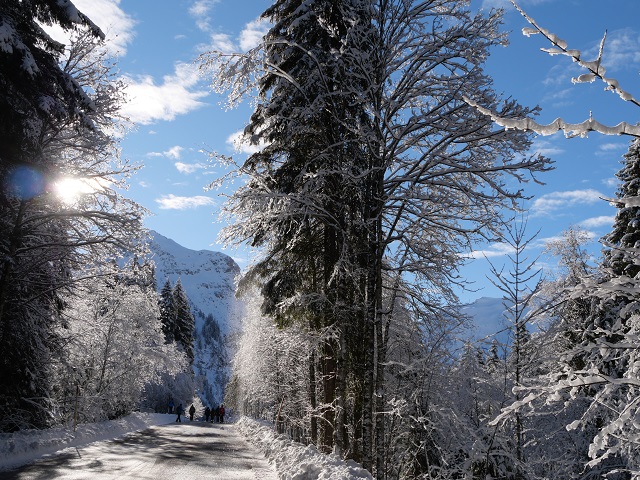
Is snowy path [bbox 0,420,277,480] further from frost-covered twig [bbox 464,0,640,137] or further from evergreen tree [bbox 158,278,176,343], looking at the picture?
evergreen tree [bbox 158,278,176,343]

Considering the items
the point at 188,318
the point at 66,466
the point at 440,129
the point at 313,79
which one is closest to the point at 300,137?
the point at 313,79

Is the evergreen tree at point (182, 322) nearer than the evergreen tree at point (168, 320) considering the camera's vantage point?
No

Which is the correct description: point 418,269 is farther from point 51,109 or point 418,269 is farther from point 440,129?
point 51,109

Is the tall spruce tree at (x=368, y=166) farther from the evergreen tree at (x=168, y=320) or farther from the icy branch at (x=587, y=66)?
the evergreen tree at (x=168, y=320)

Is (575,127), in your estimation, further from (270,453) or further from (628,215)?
(628,215)

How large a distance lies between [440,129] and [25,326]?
42.3 ft

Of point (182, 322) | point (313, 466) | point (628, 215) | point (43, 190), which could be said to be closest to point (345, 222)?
point (313, 466)

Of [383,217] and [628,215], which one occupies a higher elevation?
[628,215]

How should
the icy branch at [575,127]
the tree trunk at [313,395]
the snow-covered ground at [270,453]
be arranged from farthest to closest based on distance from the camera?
1. the tree trunk at [313,395]
2. the snow-covered ground at [270,453]
3. the icy branch at [575,127]

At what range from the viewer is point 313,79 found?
10102 millimetres

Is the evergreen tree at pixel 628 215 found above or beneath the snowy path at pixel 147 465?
above

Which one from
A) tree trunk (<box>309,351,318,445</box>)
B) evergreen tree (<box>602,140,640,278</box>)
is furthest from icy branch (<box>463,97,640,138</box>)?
evergreen tree (<box>602,140,640,278</box>)

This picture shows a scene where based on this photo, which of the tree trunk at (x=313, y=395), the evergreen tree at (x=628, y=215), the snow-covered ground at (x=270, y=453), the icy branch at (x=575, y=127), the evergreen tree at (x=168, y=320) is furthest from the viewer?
the evergreen tree at (x=168, y=320)

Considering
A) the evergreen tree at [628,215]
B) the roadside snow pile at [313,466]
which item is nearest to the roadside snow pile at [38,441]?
the roadside snow pile at [313,466]
